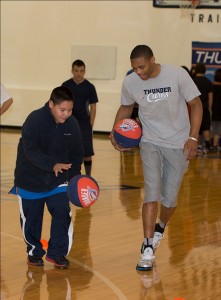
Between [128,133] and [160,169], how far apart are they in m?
0.44

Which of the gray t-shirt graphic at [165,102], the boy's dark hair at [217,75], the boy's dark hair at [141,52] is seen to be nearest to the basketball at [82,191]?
the gray t-shirt graphic at [165,102]

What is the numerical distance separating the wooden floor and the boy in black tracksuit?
249 mm

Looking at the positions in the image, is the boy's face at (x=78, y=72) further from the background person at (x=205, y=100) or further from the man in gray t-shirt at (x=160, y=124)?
the background person at (x=205, y=100)

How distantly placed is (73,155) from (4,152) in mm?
9396

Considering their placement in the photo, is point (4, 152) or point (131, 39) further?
point (131, 39)

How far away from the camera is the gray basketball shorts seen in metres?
6.97

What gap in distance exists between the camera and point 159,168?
7031 millimetres

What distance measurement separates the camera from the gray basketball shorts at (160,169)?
697 cm

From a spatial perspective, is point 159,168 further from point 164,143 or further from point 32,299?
point 32,299

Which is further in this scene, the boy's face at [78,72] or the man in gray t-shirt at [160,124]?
the boy's face at [78,72]

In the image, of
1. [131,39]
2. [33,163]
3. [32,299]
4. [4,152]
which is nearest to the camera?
[32,299]

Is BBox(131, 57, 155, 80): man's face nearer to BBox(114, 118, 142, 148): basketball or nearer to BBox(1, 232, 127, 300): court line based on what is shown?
BBox(114, 118, 142, 148): basketball

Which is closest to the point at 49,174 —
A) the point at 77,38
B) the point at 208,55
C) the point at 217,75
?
the point at 217,75

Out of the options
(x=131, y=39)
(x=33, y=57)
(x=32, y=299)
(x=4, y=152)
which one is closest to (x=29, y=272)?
(x=32, y=299)
